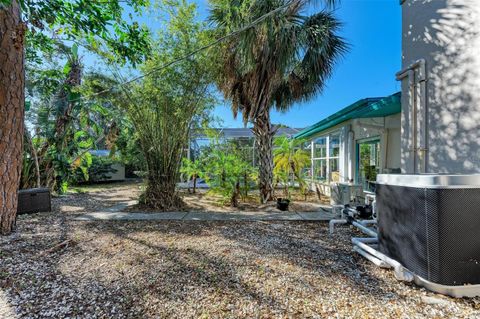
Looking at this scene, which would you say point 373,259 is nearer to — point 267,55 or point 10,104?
point 267,55

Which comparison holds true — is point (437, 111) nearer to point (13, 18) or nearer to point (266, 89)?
point (266, 89)

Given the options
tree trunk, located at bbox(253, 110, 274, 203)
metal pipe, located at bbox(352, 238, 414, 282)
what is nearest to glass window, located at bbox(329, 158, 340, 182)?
tree trunk, located at bbox(253, 110, 274, 203)

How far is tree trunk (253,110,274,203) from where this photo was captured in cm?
700

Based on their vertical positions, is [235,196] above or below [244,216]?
above

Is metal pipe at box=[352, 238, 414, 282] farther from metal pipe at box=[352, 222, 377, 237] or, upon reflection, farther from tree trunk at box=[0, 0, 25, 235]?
tree trunk at box=[0, 0, 25, 235]

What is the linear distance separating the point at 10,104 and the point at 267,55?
5185 millimetres

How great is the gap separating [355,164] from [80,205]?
29.0ft

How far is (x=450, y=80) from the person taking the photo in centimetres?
314

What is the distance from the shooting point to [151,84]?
18.6 feet

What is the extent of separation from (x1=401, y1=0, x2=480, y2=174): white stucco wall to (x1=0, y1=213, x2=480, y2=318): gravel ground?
1.79 m

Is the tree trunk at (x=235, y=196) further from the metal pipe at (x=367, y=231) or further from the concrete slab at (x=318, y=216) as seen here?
the metal pipe at (x=367, y=231)

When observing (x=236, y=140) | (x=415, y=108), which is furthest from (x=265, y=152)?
(x=415, y=108)

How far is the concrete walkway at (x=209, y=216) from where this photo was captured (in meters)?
5.31

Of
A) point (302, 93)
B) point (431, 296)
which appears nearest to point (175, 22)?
point (302, 93)
